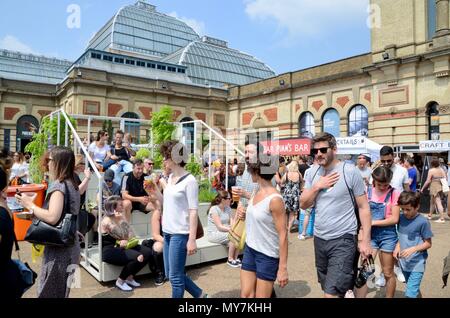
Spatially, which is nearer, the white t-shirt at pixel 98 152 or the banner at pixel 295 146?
the white t-shirt at pixel 98 152

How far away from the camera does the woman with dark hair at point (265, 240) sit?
120 inches

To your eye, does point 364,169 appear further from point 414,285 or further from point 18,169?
point 18,169

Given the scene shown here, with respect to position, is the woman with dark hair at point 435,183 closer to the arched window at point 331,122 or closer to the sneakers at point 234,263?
the sneakers at point 234,263

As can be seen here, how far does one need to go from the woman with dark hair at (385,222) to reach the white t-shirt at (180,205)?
2232mm

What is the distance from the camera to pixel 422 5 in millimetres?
17812

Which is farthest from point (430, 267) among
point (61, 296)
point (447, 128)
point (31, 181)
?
point (447, 128)

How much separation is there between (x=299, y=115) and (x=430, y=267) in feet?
65.4

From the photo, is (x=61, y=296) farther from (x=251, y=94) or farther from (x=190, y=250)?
(x=251, y=94)

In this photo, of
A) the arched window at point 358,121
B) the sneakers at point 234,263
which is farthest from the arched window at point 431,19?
the sneakers at point 234,263

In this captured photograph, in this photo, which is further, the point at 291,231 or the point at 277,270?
the point at 291,231

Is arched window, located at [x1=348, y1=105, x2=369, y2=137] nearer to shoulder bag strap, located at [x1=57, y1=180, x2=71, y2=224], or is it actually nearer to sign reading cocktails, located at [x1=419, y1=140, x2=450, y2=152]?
sign reading cocktails, located at [x1=419, y1=140, x2=450, y2=152]

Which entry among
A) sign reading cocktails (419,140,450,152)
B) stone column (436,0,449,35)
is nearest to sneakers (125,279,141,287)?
sign reading cocktails (419,140,450,152)

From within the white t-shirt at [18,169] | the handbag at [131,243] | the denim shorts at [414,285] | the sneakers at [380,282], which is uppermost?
the white t-shirt at [18,169]

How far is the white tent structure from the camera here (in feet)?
48.4
